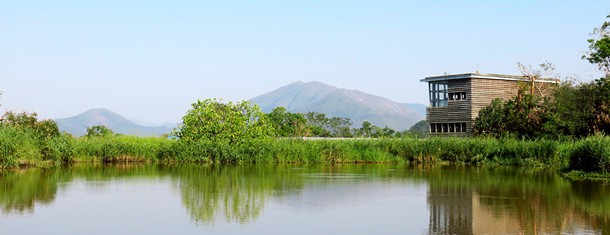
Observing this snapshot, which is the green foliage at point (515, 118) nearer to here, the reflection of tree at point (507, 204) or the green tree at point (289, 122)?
the reflection of tree at point (507, 204)

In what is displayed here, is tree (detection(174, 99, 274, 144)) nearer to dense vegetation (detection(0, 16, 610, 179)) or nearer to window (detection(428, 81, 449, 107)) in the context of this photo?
dense vegetation (detection(0, 16, 610, 179))

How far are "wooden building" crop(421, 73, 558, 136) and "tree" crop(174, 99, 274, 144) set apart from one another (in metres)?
15.1

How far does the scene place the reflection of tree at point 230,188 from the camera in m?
16.9

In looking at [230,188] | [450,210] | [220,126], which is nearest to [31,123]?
[220,126]

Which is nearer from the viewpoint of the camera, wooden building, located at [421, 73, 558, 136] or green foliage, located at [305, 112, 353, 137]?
wooden building, located at [421, 73, 558, 136]

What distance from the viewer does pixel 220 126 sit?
131ft

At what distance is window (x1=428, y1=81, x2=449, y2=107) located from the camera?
51938 millimetres

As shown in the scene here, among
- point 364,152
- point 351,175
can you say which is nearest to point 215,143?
point 364,152

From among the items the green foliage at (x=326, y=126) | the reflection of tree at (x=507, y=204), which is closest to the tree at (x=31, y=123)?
the reflection of tree at (x=507, y=204)

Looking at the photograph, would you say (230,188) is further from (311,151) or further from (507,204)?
(311,151)

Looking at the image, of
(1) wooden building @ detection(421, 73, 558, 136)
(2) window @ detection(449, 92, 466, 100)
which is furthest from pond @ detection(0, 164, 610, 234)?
(2) window @ detection(449, 92, 466, 100)

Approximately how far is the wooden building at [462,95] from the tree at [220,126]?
1510cm

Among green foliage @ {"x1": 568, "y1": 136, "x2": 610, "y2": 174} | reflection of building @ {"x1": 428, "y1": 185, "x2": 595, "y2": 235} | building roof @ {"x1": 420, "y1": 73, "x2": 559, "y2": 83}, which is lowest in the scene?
reflection of building @ {"x1": 428, "y1": 185, "x2": 595, "y2": 235}

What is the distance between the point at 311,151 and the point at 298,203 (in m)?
21.6
